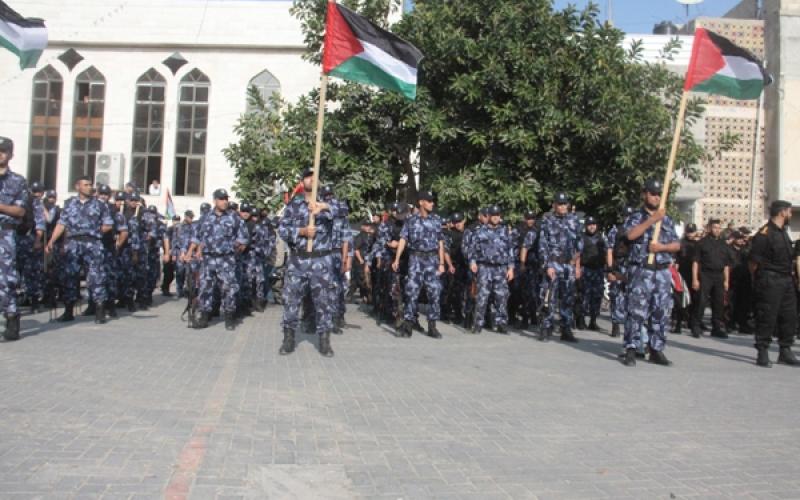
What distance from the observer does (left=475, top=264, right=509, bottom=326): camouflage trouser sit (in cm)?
1153

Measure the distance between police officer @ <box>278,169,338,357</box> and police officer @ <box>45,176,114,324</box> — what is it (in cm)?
370

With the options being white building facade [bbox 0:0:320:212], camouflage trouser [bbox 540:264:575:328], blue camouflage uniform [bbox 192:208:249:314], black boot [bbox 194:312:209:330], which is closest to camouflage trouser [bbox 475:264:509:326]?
camouflage trouser [bbox 540:264:575:328]

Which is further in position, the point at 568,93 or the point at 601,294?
the point at 568,93

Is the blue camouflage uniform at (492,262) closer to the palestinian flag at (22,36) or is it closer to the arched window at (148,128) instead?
the palestinian flag at (22,36)

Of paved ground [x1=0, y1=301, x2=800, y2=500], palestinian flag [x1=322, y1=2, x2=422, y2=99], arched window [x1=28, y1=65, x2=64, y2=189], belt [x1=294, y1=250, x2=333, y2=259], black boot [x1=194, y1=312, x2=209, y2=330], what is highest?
arched window [x1=28, y1=65, x2=64, y2=189]

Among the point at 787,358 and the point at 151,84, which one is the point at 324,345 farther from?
the point at 151,84

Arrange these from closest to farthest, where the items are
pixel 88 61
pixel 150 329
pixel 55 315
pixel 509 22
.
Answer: pixel 150 329 → pixel 55 315 → pixel 509 22 → pixel 88 61

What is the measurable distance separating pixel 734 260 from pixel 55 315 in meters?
11.9

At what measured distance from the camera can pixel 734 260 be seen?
524 inches

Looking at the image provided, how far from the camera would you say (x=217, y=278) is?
36.2 ft

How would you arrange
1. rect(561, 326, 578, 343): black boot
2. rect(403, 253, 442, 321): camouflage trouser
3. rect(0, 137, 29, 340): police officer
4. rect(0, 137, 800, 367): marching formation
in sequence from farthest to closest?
1. rect(561, 326, 578, 343): black boot
2. rect(403, 253, 442, 321): camouflage trouser
3. rect(0, 137, 800, 367): marching formation
4. rect(0, 137, 29, 340): police officer

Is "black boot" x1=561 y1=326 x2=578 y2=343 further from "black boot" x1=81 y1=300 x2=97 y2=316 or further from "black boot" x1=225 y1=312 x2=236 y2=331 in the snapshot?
"black boot" x1=81 y1=300 x2=97 y2=316

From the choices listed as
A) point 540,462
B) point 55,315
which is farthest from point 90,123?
point 540,462

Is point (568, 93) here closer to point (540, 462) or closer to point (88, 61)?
point (540, 462)
